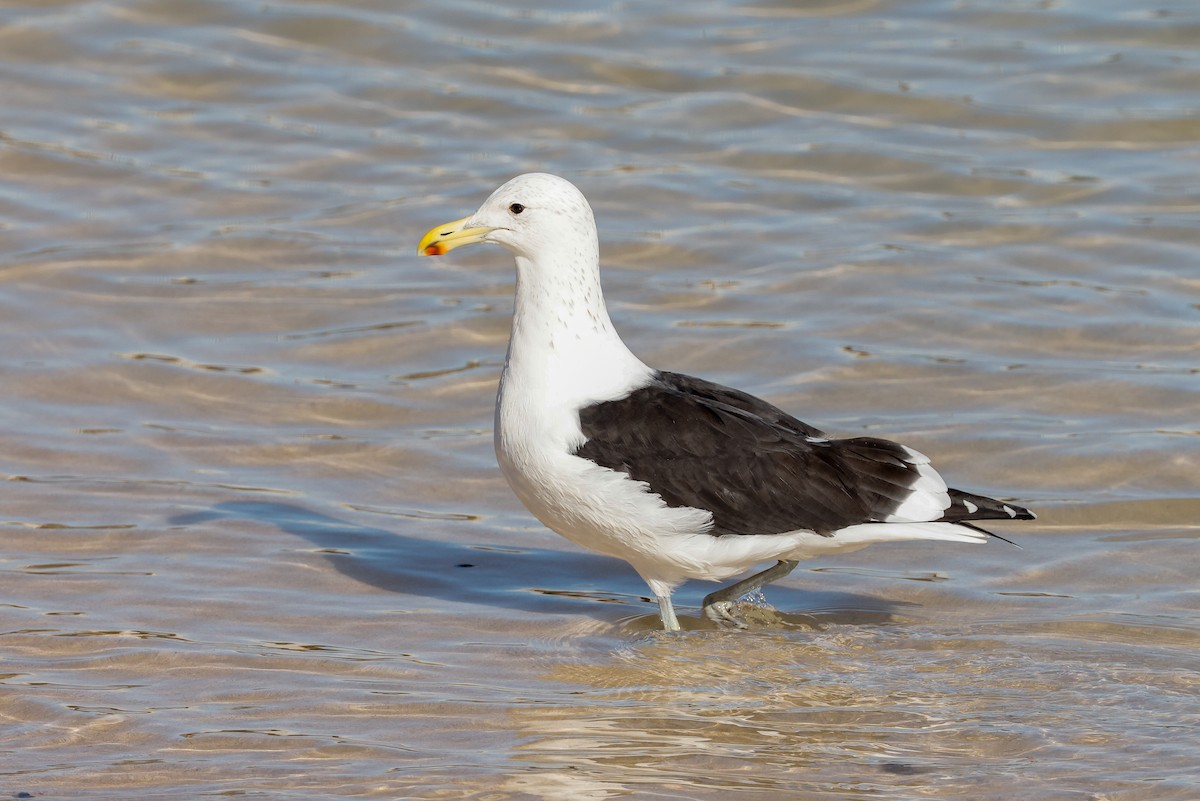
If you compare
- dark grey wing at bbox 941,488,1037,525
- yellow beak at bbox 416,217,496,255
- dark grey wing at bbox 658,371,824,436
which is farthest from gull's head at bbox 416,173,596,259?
dark grey wing at bbox 941,488,1037,525

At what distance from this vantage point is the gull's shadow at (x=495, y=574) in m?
6.62

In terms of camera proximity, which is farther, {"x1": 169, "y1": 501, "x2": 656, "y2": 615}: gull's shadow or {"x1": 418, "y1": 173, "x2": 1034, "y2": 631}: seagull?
{"x1": 169, "y1": 501, "x2": 656, "y2": 615}: gull's shadow

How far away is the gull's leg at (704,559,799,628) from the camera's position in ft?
21.2

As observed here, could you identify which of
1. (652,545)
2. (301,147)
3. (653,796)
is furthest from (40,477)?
(301,147)

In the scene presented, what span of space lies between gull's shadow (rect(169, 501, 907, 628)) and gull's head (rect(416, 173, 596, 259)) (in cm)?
130

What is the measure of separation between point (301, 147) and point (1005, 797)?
8.88 metres

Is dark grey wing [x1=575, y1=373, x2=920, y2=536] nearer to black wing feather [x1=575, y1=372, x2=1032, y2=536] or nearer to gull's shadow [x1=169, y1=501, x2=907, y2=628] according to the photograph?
black wing feather [x1=575, y1=372, x2=1032, y2=536]

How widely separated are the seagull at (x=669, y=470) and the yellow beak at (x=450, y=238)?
0.72ft

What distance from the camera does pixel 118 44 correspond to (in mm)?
13922

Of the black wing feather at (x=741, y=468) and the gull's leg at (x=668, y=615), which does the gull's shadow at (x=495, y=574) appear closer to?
the gull's leg at (x=668, y=615)

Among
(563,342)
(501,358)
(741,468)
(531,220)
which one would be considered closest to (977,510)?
(741,468)

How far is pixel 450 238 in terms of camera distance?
6.54m

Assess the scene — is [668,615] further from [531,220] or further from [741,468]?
[531,220]

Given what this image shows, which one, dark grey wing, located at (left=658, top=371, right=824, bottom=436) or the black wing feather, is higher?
dark grey wing, located at (left=658, top=371, right=824, bottom=436)
